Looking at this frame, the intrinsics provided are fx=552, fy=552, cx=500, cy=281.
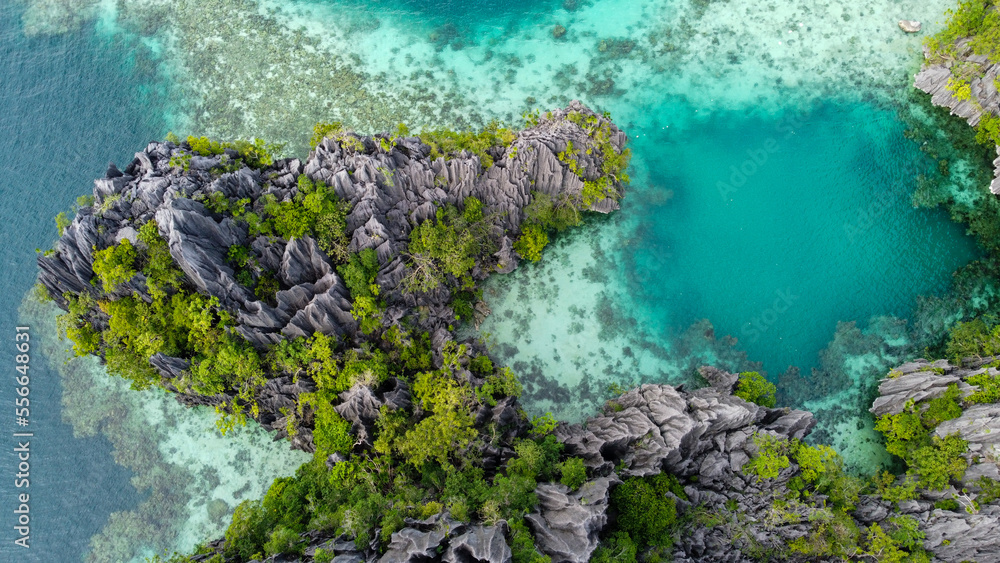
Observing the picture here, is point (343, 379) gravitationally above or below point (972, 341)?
below

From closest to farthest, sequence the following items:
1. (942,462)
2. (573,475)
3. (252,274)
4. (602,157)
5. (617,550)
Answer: (617,550) < (573,475) < (942,462) < (252,274) < (602,157)

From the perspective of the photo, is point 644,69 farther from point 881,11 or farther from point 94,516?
point 94,516

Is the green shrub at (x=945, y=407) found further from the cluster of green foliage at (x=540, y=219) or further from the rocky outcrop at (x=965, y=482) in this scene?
the cluster of green foliage at (x=540, y=219)

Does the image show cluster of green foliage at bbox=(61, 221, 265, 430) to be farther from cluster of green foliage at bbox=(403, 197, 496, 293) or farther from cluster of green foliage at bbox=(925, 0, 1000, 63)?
cluster of green foliage at bbox=(925, 0, 1000, 63)

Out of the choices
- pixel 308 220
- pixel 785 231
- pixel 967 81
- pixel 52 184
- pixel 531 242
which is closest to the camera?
pixel 308 220

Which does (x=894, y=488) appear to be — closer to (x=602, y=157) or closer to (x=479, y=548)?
(x=479, y=548)

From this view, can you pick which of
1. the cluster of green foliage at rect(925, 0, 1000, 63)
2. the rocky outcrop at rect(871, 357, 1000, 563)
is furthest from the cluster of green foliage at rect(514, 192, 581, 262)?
the cluster of green foliage at rect(925, 0, 1000, 63)

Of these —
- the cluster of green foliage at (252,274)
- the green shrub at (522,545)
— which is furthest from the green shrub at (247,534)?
the green shrub at (522,545)

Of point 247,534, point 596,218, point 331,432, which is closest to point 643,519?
point 331,432
